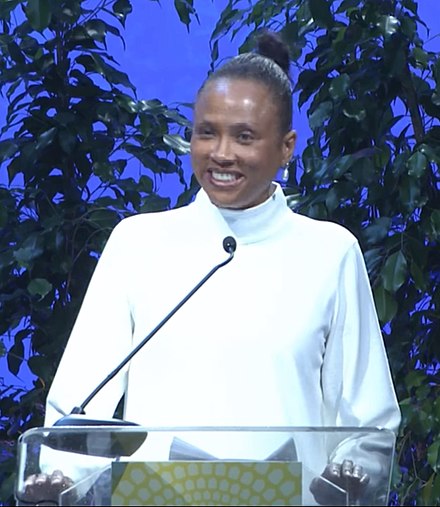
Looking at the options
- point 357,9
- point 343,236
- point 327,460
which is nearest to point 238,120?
point 343,236

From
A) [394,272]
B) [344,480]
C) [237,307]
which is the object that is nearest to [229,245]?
[237,307]

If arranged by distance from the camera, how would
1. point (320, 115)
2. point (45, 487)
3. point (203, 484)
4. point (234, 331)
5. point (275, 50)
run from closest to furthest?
1. point (203, 484)
2. point (45, 487)
3. point (234, 331)
4. point (275, 50)
5. point (320, 115)

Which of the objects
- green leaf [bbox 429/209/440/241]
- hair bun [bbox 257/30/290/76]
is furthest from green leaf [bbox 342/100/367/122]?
hair bun [bbox 257/30/290/76]

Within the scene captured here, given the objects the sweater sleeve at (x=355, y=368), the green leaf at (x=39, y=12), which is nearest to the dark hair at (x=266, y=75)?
the sweater sleeve at (x=355, y=368)

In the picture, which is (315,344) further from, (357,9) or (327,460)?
(357,9)

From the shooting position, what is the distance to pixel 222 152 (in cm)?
171

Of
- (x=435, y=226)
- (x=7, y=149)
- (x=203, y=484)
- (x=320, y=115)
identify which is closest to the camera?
(x=203, y=484)

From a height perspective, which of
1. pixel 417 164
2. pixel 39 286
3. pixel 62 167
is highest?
pixel 62 167

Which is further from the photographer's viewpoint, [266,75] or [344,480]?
[266,75]

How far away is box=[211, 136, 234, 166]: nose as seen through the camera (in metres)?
1.71

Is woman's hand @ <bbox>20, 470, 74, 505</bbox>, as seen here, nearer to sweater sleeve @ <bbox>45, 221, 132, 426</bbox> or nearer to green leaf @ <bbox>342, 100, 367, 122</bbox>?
sweater sleeve @ <bbox>45, 221, 132, 426</bbox>

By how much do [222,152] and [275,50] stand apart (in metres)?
0.26

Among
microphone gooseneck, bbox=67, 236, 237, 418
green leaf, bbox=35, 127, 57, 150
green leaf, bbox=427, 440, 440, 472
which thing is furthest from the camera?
green leaf, bbox=35, 127, 57, 150

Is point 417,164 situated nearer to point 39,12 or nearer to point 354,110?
Answer: point 354,110
